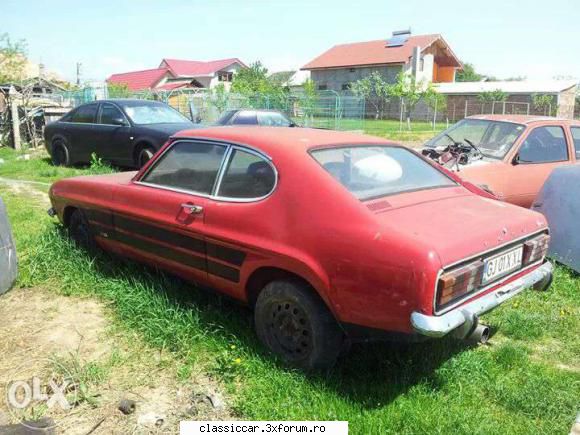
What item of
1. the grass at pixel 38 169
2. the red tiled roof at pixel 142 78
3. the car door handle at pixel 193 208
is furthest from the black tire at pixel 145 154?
the red tiled roof at pixel 142 78

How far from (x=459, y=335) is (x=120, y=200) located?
2872 mm

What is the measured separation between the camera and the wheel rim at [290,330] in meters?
3.17

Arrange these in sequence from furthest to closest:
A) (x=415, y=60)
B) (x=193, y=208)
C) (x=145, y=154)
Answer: (x=415, y=60)
(x=145, y=154)
(x=193, y=208)

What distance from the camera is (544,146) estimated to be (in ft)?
24.0

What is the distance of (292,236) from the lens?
3.06 m

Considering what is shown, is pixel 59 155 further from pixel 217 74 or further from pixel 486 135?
pixel 217 74

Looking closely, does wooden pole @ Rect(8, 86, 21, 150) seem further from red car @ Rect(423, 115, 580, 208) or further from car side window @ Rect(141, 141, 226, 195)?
car side window @ Rect(141, 141, 226, 195)

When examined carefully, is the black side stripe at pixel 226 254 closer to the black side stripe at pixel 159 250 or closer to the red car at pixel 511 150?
the black side stripe at pixel 159 250

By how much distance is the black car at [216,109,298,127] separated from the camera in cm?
1329

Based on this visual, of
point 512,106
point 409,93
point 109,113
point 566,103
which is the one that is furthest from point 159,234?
point 566,103

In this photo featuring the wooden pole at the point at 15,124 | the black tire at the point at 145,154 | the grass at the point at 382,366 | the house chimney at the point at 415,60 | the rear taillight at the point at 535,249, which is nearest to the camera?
the grass at the point at 382,366

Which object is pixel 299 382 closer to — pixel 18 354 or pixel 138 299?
pixel 138 299

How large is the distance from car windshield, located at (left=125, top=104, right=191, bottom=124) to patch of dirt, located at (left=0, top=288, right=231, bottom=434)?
5.91m

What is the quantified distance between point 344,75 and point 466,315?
4857cm
